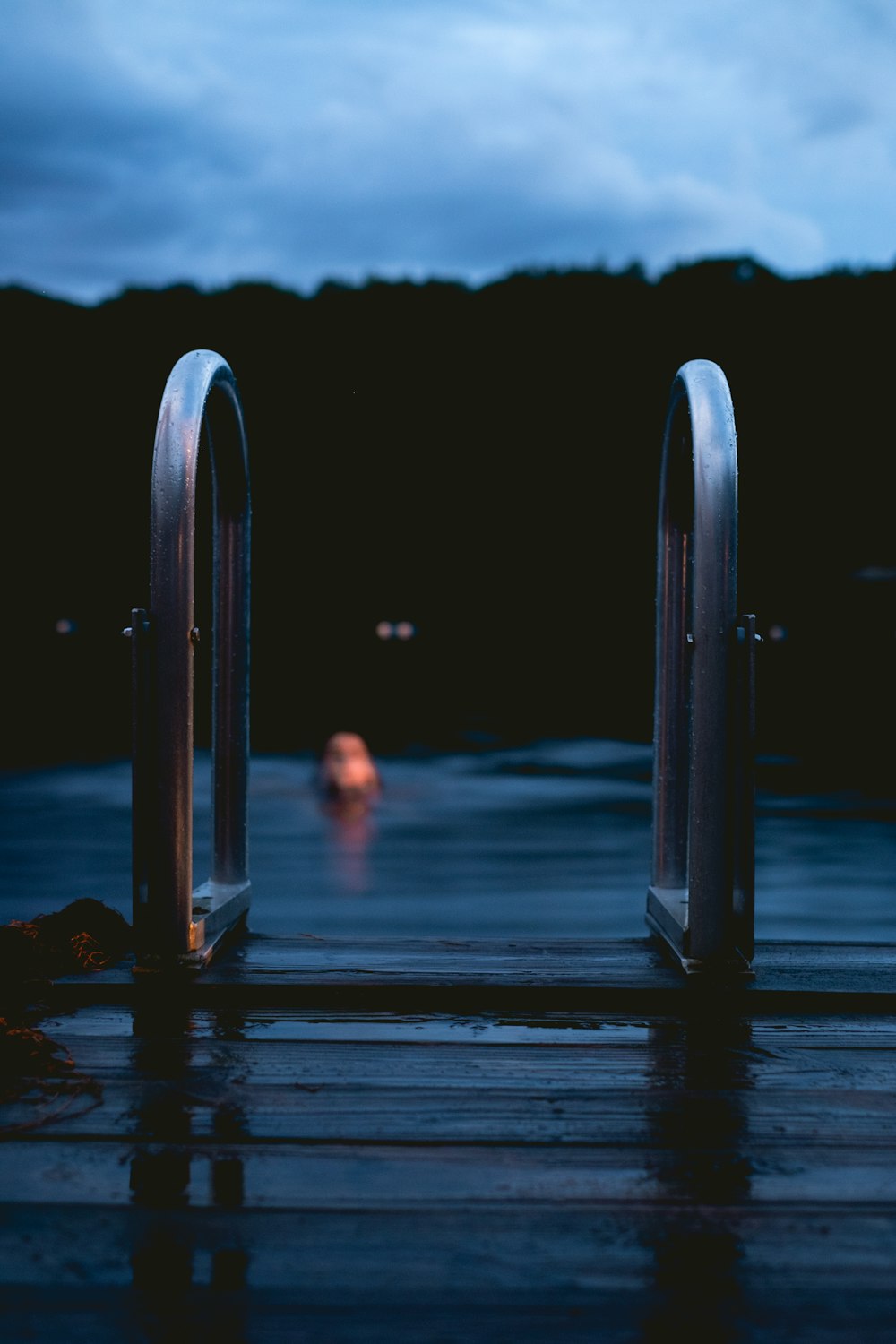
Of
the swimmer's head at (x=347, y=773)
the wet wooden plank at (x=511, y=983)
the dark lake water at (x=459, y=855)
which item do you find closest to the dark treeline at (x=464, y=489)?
the swimmer's head at (x=347, y=773)

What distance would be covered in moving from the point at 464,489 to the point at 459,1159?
143 ft

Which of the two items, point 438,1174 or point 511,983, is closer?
point 438,1174

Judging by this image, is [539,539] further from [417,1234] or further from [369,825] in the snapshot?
[417,1234]

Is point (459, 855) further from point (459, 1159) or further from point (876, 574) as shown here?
point (876, 574)

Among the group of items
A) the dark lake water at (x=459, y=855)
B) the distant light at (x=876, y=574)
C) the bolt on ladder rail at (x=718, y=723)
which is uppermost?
the distant light at (x=876, y=574)

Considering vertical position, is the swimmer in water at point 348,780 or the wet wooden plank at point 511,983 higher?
the wet wooden plank at point 511,983

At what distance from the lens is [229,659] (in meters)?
2.69

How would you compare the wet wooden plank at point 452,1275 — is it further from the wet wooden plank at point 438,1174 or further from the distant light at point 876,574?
the distant light at point 876,574

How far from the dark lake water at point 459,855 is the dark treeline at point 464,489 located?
10784mm

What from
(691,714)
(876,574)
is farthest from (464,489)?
(691,714)

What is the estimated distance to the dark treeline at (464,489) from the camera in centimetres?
3656

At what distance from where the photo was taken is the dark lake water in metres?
10.6

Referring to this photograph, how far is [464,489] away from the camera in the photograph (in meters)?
44.6

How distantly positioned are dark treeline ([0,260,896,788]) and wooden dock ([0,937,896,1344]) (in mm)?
27973
